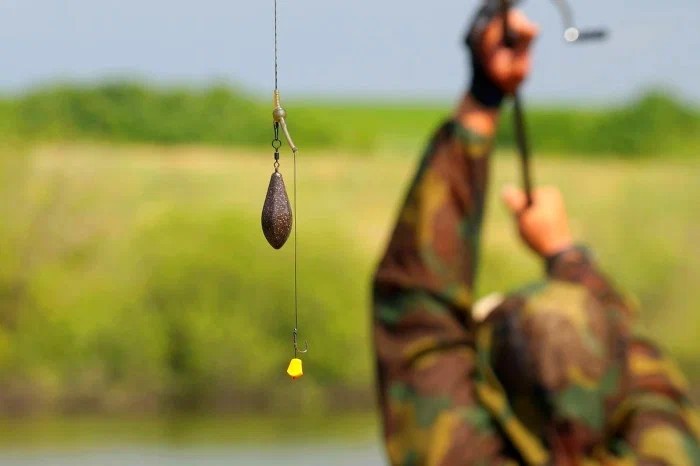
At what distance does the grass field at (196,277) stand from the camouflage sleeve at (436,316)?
43.3ft

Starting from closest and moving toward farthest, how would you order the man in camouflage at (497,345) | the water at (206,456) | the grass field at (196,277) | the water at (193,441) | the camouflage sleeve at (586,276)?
the man in camouflage at (497,345) < the camouflage sleeve at (586,276) < the water at (206,456) < the water at (193,441) < the grass field at (196,277)

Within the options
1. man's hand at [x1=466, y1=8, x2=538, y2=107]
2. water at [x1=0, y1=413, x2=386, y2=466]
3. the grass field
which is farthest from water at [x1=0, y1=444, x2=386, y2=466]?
man's hand at [x1=466, y1=8, x2=538, y2=107]

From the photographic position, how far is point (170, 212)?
2091 centimetres

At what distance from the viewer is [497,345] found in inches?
238

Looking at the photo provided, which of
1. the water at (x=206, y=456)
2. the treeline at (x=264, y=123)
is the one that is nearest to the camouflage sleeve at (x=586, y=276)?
the treeline at (x=264, y=123)

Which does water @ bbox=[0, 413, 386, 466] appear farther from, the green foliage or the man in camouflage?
the man in camouflage

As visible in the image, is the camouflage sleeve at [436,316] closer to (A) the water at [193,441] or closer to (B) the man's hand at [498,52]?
(B) the man's hand at [498,52]

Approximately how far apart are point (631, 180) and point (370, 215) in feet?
11.6

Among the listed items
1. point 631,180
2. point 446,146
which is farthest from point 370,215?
point 446,146

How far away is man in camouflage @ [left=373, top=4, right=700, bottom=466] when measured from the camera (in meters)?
5.91

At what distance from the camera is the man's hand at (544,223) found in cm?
618

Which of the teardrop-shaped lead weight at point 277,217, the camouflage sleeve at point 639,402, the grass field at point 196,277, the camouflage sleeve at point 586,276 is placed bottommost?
the grass field at point 196,277

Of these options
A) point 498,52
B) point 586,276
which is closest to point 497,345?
point 586,276

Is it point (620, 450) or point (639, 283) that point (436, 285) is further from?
point (639, 283)
